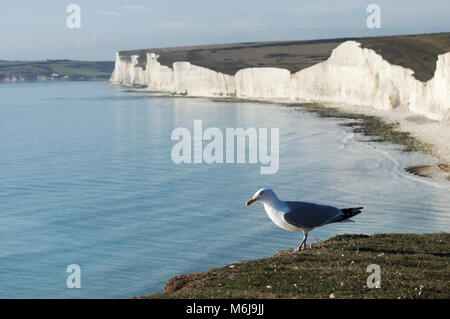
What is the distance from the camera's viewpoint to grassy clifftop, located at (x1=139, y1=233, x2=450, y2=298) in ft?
28.4

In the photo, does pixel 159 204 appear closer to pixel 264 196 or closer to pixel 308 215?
pixel 264 196

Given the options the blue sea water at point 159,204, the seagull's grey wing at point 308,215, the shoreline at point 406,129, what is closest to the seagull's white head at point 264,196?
the seagull's grey wing at point 308,215

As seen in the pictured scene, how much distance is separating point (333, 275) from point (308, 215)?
→ 1981 mm

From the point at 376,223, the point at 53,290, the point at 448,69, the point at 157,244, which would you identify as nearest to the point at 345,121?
the point at 448,69

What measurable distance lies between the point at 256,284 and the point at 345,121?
58.3 metres

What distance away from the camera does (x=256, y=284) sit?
31.0ft

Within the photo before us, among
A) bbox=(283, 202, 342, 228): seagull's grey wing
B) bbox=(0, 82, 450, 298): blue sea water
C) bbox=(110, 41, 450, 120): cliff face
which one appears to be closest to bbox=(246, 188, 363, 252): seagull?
bbox=(283, 202, 342, 228): seagull's grey wing

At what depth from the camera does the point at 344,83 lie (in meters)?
85.5

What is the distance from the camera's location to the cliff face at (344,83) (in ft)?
192

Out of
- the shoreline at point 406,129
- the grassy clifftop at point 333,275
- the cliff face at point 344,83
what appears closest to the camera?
the grassy clifftop at point 333,275

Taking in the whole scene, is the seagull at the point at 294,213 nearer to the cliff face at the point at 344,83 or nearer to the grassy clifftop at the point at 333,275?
the grassy clifftop at the point at 333,275

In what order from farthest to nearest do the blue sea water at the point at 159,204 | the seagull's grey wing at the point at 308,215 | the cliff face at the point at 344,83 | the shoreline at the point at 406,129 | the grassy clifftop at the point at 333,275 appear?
the cliff face at the point at 344,83 < the shoreline at the point at 406,129 < the blue sea water at the point at 159,204 < the seagull's grey wing at the point at 308,215 < the grassy clifftop at the point at 333,275

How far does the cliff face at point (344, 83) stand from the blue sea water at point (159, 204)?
32.3 ft

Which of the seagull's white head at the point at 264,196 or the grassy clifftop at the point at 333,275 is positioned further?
the seagull's white head at the point at 264,196
